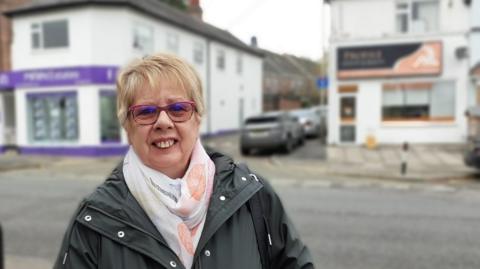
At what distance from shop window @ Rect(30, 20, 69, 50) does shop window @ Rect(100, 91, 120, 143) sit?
2.68 metres

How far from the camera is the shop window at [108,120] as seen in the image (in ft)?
62.1

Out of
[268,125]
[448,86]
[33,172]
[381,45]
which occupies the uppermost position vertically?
[381,45]

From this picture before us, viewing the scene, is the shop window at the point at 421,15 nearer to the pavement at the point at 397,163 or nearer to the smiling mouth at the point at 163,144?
the pavement at the point at 397,163

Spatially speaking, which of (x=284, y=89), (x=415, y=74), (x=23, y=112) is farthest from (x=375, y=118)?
(x=284, y=89)

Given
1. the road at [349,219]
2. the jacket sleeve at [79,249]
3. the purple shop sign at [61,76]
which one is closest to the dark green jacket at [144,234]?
the jacket sleeve at [79,249]

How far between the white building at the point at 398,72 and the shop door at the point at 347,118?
42 mm

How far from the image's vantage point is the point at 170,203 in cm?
179

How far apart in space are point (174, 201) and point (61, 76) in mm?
18672

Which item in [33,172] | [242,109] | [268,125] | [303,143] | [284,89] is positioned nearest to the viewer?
[33,172]

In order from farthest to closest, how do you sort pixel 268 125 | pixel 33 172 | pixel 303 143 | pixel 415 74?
pixel 303 143 → pixel 415 74 → pixel 268 125 → pixel 33 172

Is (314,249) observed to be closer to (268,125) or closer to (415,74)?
(268,125)

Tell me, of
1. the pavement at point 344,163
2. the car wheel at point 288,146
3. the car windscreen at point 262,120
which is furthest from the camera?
the car wheel at point 288,146

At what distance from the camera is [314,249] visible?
5.92m

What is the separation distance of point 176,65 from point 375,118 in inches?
737
